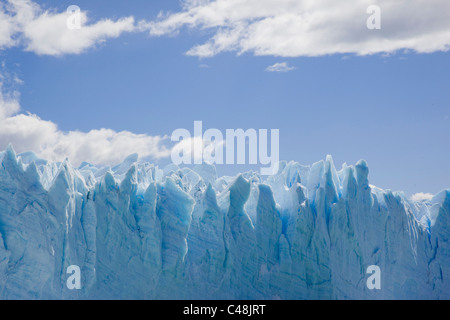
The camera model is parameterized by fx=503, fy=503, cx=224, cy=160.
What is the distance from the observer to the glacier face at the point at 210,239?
13.4 meters

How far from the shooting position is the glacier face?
13383 mm

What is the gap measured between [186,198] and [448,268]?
8.94m

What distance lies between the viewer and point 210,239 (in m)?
14.7

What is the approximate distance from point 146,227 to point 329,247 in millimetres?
5504

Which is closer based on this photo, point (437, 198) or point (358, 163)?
point (358, 163)

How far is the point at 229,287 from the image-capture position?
14539mm

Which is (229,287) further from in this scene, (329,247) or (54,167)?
(54,167)

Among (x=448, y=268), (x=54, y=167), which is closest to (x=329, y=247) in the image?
(x=448, y=268)

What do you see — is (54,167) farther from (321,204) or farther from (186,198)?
(321,204)

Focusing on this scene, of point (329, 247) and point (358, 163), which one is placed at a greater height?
point (358, 163)

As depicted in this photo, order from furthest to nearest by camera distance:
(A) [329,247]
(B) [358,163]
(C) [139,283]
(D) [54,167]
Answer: (D) [54,167] < (B) [358,163] < (A) [329,247] < (C) [139,283]

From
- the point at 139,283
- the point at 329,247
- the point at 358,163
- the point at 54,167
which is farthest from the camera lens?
the point at 54,167

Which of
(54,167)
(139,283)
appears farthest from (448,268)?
(54,167)
